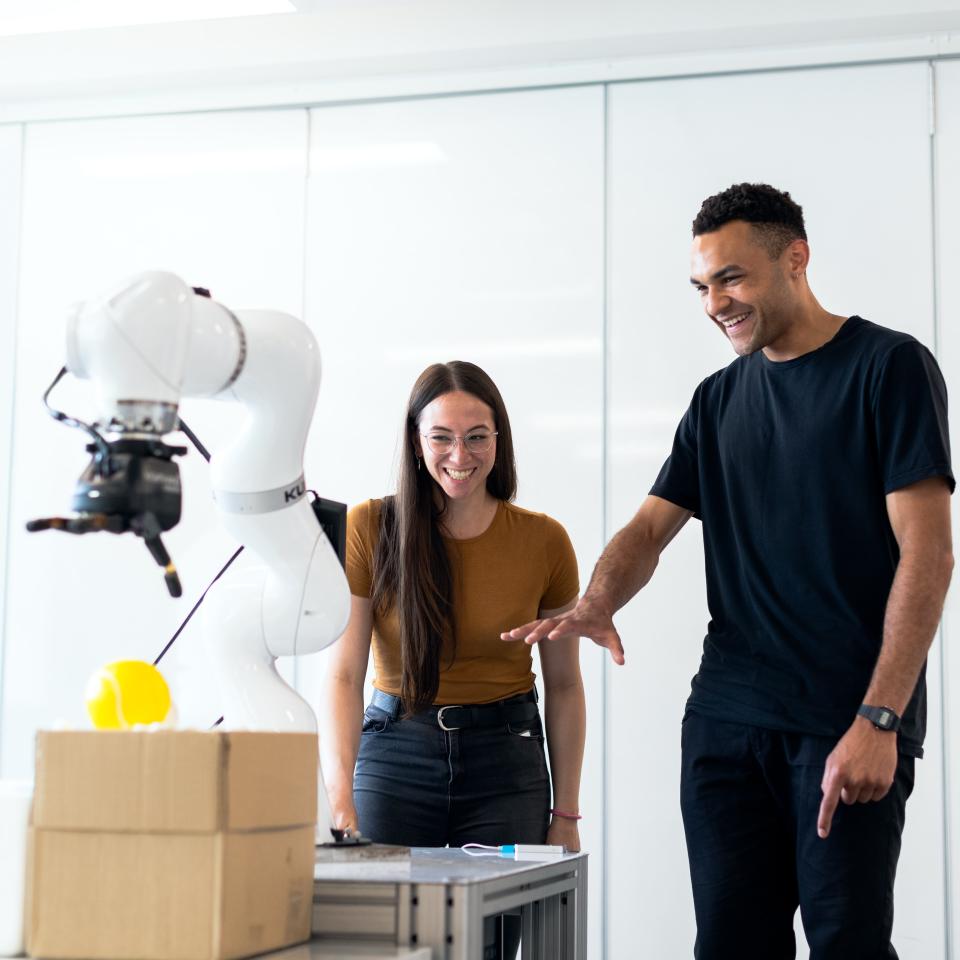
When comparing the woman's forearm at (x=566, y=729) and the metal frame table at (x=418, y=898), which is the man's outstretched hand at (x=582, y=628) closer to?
the metal frame table at (x=418, y=898)

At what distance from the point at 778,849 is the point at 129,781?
41.7 inches

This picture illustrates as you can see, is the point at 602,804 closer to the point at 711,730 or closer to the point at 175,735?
the point at 711,730

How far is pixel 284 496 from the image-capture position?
1572mm

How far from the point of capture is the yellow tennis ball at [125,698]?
1373mm

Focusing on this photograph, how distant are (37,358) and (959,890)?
117 inches

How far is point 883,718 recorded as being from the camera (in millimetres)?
1724

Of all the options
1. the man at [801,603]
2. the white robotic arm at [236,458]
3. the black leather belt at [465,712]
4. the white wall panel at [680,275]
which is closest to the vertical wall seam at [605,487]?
the white wall panel at [680,275]

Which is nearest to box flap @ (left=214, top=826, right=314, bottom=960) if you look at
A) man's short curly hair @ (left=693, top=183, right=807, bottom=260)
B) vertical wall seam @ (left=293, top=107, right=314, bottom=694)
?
man's short curly hair @ (left=693, top=183, right=807, bottom=260)

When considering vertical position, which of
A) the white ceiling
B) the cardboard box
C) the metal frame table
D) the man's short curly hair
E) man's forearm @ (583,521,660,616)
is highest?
the white ceiling

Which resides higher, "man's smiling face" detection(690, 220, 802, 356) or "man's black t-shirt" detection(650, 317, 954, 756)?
"man's smiling face" detection(690, 220, 802, 356)

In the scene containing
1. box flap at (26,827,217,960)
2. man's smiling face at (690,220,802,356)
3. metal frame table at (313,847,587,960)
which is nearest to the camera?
box flap at (26,827,217,960)

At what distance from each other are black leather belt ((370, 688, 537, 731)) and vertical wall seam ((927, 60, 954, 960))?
1407mm

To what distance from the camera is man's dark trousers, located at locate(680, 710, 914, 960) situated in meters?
1.79

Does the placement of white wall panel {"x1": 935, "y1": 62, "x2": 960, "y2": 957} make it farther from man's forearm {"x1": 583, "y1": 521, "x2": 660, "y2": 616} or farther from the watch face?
the watch face
